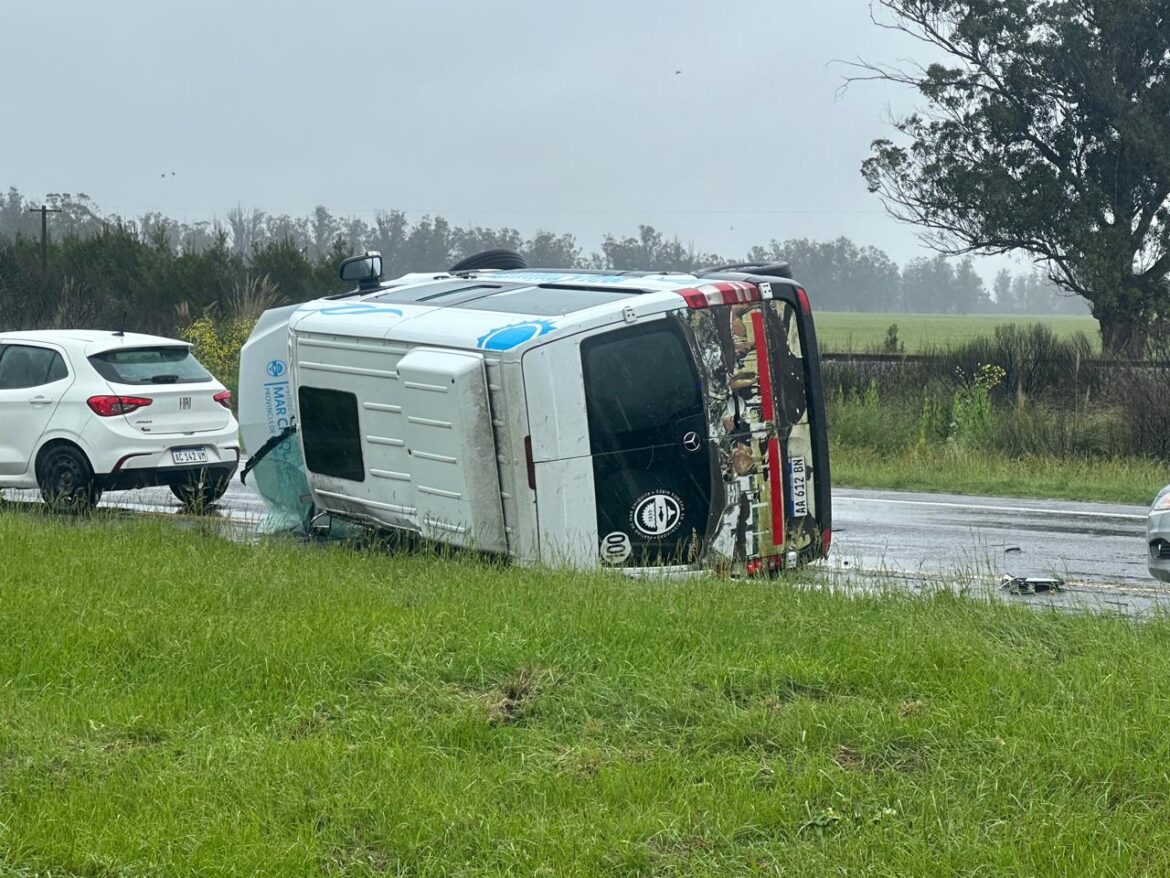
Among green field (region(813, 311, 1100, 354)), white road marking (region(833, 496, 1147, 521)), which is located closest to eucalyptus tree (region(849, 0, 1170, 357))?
green field (region(813, 311, 1100, 354))

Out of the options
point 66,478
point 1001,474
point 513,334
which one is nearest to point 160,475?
point 66,478

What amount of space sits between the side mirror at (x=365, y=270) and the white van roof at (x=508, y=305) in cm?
65

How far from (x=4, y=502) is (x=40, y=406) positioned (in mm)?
984

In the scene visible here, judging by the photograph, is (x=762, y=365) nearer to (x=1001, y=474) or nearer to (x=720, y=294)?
(x=720, y=294)

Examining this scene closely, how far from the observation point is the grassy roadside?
16781 millimetres

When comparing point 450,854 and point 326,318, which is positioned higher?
point 326,318

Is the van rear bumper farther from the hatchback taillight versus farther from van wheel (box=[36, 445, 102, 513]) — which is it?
the hatchback taillight

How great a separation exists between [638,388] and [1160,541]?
137 inches

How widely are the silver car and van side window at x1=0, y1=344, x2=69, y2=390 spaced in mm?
9466

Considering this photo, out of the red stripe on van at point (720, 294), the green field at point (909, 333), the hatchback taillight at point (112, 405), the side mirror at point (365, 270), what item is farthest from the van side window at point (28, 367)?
the green field at point (909, 333)

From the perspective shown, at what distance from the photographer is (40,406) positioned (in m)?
13.4

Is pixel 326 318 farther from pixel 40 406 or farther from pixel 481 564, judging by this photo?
pixel 40 406

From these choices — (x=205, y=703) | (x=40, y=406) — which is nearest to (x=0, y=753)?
(x=205, y=703)

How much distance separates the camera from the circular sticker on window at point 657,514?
8.98 m
